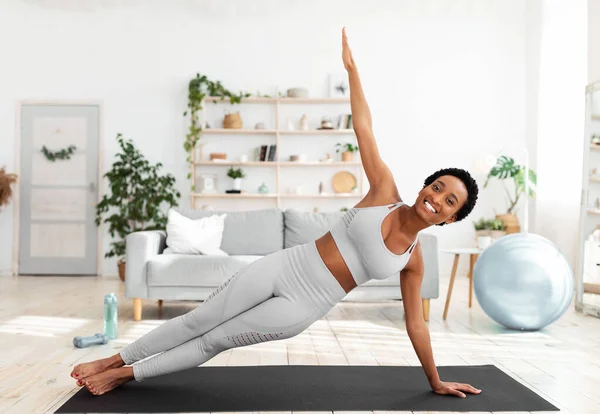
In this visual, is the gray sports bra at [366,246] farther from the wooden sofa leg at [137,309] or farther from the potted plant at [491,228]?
the potted plant at [491,228]

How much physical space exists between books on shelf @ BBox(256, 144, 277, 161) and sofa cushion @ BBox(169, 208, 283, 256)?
2.27m

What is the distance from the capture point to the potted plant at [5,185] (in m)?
6.93

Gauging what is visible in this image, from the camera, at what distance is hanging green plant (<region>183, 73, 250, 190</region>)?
7105 mm

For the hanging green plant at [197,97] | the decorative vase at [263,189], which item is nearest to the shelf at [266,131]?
the hanging green plant at [197,97]

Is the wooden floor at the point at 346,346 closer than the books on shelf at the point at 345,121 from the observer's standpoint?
Yes

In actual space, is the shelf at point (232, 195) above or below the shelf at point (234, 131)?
below

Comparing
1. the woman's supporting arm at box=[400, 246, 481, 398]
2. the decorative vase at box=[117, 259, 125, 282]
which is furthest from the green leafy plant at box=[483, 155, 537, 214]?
the woman's supporting arm at box=[400, 246, 481, 398]

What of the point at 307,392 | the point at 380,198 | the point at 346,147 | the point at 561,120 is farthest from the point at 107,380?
the point at 561,120

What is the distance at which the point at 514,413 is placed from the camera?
2.28 m

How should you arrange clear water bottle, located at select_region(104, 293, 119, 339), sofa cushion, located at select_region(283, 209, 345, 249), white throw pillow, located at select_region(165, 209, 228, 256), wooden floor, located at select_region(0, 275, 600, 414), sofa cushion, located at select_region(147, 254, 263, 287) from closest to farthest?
wooden floor, located at select_region(0, 275, 600, 414) → clear water bottle, located at select_region(104, 293, 119, 339) → sofa cushion, located at select_region(147, 254, 263, 287) → white throw pillow, located at select_region(165, 209, 228, 256) → sofa cushion, located at select_region(283, 209, 345, 249)

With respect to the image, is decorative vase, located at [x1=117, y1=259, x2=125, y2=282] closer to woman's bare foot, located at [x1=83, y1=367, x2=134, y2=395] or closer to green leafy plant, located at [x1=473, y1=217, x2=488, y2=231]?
green leafy plant, located at [x1=473, y1=217, x2=488, y2=231]

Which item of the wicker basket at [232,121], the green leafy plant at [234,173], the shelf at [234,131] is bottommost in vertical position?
the green leafy plant at [234,173]

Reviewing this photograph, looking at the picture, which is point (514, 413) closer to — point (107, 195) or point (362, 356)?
point (362, 356)

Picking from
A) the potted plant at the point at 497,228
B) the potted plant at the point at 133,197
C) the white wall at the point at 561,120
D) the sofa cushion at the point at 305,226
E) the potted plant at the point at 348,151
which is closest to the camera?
the sofa cushion at the point at 305,226
